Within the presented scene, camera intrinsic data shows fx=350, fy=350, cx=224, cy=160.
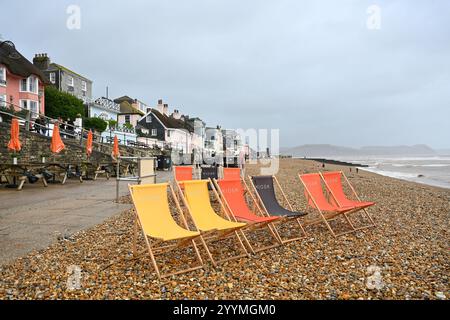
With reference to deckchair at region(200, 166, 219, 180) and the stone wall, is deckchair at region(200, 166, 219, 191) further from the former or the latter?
the stone wall

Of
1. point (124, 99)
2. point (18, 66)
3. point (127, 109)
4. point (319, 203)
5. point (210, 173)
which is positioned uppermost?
point (124, 99)

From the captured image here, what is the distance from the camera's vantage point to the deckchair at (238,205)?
14.4 ft

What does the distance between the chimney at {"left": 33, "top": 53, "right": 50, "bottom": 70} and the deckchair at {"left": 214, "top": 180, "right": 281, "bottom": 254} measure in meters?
37.8

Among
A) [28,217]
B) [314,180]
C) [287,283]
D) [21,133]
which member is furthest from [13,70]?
[287,283]

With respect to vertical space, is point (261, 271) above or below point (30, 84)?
below

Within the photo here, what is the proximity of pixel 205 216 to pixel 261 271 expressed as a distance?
1.15m

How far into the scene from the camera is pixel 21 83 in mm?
28250

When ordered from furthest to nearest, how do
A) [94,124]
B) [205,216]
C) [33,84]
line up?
[94,124] → [33,84] → [205,216]

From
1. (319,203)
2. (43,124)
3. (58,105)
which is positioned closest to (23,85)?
(58,105)

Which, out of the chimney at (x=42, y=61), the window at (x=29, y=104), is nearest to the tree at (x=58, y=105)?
the window at (x=29, y=104)

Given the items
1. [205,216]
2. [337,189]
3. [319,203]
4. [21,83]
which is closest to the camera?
[205,216]

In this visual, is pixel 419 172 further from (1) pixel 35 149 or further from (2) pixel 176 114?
(2) pixel 176 114

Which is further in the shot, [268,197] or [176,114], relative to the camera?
[176,114]
